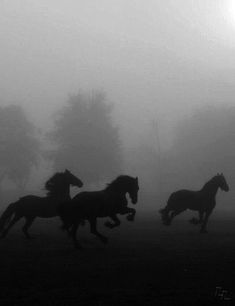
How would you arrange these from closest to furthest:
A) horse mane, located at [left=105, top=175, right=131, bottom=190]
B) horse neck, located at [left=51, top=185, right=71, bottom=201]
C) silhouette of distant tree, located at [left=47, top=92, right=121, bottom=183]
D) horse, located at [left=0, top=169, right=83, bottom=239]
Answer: horse mane, located at [left=105, top=175, right=131, bottom=190]
horse, located at [left=0, top=169, right=83, bottom=239]
horse neck, located at [left=51, top=185, right=71, bottom=201]
silhouette of distant tree, located at [left=47, top=92, right=121, bottom=183]

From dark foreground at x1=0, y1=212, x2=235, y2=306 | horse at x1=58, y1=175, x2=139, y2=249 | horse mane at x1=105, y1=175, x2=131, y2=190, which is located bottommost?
dark foreground at x1=0, y1=212, x2=235, y2=306

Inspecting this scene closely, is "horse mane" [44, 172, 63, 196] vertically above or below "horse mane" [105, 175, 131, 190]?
above

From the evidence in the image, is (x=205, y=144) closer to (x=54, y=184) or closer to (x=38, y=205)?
(x=54, y=184)

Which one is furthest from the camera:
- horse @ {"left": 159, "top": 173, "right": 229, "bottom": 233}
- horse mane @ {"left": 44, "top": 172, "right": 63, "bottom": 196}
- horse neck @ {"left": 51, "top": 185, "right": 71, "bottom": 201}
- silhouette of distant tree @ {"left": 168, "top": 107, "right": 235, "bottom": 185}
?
silhouette of distant tree @ {"left": 168, "top": 107, "right": 235, "bottom": 185}

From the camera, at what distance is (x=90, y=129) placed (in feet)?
202

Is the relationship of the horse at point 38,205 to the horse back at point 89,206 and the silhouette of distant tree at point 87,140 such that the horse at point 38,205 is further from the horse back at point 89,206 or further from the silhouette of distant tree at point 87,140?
the silhouette of distant tree at point 87,140

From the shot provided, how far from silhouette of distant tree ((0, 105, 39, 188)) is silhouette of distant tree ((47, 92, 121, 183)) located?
452 cm

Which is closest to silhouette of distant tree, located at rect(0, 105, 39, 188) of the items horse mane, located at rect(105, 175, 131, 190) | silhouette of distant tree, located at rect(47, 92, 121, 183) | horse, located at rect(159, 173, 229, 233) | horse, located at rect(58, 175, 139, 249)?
silhouette of distant tree, located at rect(47, 92, 121, 183)

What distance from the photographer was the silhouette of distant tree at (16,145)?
62.4 m

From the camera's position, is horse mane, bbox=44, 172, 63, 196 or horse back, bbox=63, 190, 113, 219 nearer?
horse back, bbox=63, 190, 113, 219

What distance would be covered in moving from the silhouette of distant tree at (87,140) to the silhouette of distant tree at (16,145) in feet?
14.8

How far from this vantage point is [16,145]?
63.2 metres

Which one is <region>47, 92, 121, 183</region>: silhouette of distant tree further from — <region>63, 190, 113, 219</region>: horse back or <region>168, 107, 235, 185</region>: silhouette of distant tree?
<region>63, 190, 113, 219</region>: horse back

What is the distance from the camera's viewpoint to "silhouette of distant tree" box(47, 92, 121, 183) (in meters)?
60.0
